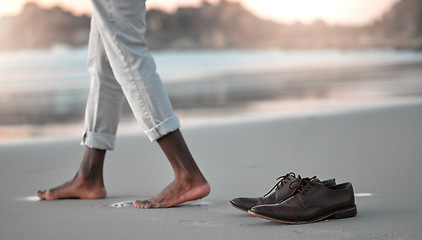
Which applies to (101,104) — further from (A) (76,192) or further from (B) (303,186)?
(B) (303,186)

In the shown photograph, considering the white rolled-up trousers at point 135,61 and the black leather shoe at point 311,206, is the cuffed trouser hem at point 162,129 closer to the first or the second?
the white rolled-up trousers at point 135,61

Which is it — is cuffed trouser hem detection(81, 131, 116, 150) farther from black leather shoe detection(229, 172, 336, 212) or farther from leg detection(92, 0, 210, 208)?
black leather shoe detection(229, 172, 336, 212)

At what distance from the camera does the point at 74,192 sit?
8.93 ft

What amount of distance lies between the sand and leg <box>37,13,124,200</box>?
3.1 inches

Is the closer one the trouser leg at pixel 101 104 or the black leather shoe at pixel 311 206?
the black leather shoe at pixel 311 206

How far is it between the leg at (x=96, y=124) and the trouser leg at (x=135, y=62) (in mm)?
246

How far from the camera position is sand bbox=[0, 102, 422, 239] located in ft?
6.59

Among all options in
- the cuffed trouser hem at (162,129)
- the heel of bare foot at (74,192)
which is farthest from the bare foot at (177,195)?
the heel of bare foot at (74,192)

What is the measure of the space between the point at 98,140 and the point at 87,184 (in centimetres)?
21

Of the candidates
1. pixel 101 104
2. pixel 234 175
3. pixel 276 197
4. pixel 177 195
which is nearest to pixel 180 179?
pixel 177 195

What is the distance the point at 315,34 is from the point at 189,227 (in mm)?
43396

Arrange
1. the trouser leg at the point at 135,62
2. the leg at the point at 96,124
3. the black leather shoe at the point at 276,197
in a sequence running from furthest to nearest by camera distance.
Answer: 1. the leg at the point at 96,124
2. the trouser leg at the point at 135,62
3. the black leather shoe at the point at 276,197

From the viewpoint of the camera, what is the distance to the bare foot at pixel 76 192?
271cm

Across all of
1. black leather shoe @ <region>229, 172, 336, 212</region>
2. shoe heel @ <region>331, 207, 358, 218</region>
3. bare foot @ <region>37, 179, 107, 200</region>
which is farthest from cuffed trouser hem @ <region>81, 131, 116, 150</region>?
shoe heel @ <region>331, 207, 358, 218</region>
